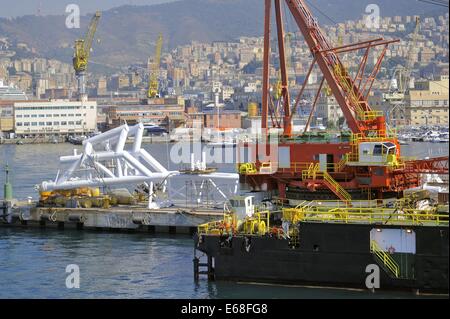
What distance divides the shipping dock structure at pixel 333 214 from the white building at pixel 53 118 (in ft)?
477

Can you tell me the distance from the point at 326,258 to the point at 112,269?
9502mm

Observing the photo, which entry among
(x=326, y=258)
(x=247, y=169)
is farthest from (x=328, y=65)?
(x=326, y=258)

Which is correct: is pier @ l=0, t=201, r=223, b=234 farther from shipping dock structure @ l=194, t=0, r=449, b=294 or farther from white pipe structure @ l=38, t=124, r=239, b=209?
shipping dock structure @ l=194, t=0, r=449, b=294

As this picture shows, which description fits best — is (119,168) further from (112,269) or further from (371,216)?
(371,216)

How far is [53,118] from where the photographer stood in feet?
609

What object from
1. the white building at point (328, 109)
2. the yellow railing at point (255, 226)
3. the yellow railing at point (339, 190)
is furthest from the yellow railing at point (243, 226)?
the white building at point (328, 109)

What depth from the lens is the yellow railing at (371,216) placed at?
29484 mm

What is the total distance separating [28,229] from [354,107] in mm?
17344

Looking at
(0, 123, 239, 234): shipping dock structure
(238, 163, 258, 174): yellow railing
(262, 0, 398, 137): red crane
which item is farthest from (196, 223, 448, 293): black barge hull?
(0, 123, 239, 234): shipping dock structure

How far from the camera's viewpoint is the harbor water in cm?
3123

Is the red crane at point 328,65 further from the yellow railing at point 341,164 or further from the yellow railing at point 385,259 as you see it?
the yellow railing at point 385,259

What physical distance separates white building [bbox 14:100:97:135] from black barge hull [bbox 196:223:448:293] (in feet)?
506

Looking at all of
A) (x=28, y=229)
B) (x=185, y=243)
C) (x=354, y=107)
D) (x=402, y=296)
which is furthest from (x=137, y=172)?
(x=402, y=296)
